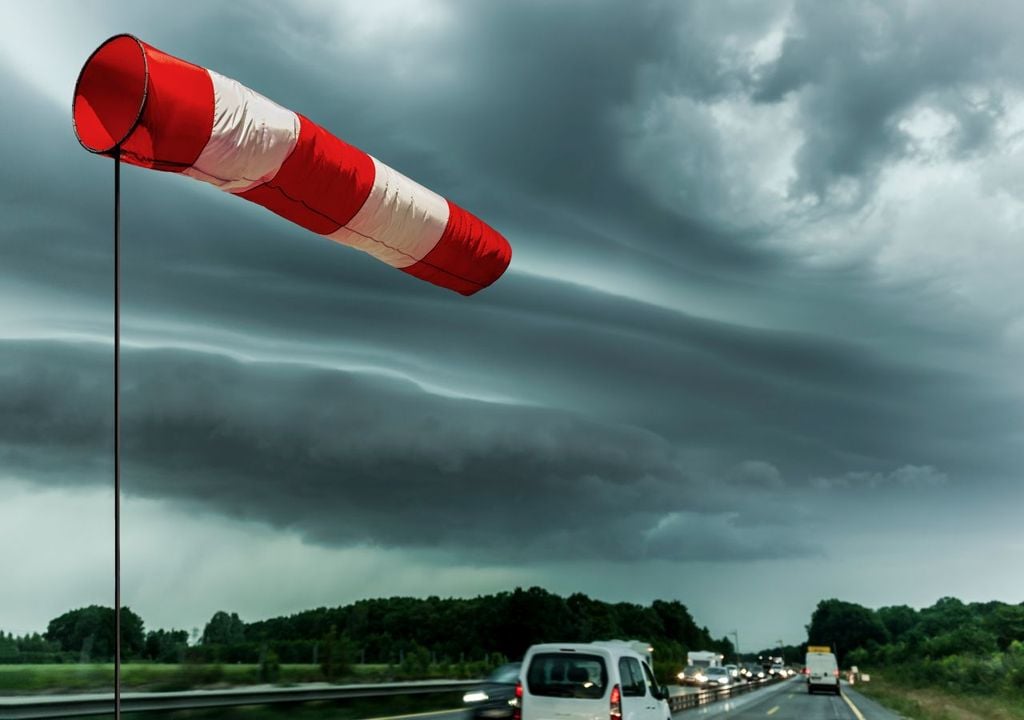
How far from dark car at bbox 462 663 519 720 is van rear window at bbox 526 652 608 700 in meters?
7.34

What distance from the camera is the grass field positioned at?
28875 millimetres

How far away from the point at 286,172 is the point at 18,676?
25718mm

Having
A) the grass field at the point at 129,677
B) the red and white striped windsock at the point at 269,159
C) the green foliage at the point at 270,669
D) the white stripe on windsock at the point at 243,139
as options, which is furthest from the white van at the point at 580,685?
the green foliage at the point at 270,669

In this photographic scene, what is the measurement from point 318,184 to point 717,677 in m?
74.2

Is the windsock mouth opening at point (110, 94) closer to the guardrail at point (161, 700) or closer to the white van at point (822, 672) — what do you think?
the guardrail at point (161, 700)

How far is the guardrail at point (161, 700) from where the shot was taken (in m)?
17.2

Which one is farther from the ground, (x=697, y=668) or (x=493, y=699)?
(x=493, y=699)

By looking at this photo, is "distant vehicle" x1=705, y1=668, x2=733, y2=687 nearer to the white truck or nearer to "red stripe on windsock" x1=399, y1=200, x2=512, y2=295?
the white truck

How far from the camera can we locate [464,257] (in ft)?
37.4

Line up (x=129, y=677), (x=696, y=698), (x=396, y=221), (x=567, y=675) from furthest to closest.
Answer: (x=696, y=698)
(x=129, y=677)
(x=567, y=675)
(x=396, y=221)

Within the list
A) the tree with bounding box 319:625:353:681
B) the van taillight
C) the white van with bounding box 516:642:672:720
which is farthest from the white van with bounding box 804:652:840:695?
the van taillight

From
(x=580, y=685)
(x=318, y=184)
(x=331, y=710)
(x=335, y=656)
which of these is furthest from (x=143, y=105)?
(x=335, y=656)

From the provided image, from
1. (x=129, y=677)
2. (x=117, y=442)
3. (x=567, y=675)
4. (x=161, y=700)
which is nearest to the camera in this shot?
(x=117, y=442)

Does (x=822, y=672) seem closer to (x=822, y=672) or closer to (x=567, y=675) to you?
(x=822, y=672)
